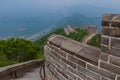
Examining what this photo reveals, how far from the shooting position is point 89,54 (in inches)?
154

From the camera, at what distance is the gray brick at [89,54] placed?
12.2 feet

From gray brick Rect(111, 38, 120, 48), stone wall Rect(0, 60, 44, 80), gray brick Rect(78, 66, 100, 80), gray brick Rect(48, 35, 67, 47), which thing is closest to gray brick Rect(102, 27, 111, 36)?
gray brick Rect(111, 38, 120, 48)

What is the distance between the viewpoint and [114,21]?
3.25 metres

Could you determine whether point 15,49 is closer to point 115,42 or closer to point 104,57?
point 104,57

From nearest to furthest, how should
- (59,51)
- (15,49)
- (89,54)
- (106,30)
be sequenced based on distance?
1. (106,30)
2. (89,54)
3. (59,51)
4. (15,49)

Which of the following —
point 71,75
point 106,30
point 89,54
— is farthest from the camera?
point 71,75

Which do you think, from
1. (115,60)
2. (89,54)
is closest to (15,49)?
→ (89,54)

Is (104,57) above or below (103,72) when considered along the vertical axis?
above

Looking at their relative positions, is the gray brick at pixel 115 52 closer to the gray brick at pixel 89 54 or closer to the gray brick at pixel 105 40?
the gray brick at pixel 105 40

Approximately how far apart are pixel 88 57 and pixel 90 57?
0.13 feet

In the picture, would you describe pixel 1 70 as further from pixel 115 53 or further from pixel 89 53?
pixel 115 53

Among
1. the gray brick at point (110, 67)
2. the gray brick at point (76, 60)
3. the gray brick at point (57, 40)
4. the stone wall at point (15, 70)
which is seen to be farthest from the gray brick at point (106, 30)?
the stone wall at point (15, 70)

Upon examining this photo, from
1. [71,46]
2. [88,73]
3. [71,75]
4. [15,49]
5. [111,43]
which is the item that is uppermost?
[111,43]

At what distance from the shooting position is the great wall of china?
3293 millimetres
